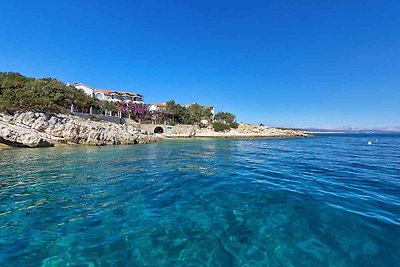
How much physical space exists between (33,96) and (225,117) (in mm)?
86822

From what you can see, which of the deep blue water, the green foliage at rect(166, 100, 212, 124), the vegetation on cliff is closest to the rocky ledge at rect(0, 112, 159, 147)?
the deep blue water

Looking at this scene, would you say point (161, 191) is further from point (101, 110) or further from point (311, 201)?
point (101, 110)

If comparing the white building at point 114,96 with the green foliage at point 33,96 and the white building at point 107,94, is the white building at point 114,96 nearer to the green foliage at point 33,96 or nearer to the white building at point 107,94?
the white building at point 107,94

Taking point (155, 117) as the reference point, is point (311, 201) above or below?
below

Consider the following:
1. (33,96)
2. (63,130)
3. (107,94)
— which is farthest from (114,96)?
(63,130)

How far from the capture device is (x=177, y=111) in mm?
88000

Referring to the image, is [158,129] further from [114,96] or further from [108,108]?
[114,96]

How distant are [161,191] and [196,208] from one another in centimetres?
273

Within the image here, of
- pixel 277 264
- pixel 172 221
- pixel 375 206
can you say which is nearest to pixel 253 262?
pixel 277 264

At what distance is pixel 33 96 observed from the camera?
129 feet

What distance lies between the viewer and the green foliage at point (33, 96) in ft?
125

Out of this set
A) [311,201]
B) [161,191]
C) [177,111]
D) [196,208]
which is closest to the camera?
[196,208]

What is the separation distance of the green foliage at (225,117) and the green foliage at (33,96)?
6999 cm

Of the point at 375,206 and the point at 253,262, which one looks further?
the point at 375,206
